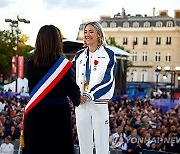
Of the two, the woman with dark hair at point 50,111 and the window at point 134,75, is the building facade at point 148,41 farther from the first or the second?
the woman with dark hair at point 50,111

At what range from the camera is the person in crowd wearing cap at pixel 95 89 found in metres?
4.86

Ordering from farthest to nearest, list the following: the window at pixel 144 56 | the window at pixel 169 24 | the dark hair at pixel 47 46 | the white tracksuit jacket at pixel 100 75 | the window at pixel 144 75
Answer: the window at pixel 144 75 → the window at pixel 144 56 → the window at pixel 169 24 → the white tracksuit jacket at pixel 100 75 → the dark hair at pixel 47 46

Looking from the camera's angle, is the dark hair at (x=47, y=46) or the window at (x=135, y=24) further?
the window at (x=135, y=24)

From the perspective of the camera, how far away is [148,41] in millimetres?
83125

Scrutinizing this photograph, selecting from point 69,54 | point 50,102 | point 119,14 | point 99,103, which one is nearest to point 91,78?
point 99,103

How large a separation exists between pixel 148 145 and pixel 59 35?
6968 millimetres

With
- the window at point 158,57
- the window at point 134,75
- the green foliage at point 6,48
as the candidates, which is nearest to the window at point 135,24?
the window at point 158,57

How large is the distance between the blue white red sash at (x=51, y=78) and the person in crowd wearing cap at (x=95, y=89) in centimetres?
84

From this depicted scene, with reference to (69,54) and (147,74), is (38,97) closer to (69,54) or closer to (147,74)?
(69,54)

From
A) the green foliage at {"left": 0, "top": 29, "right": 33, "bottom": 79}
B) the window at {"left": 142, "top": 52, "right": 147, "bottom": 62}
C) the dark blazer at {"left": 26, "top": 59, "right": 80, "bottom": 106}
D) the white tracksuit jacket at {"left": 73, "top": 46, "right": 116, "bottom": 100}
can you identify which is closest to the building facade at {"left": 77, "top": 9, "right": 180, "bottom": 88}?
the window at {"left": 142, "top": 52, "right": 147, "bottom": 62}

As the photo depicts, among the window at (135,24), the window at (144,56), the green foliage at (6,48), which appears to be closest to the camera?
the green foliage at (6,48)

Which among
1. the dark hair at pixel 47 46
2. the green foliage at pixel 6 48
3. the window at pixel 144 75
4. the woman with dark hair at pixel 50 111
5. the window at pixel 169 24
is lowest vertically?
the woman with dark hair at pixel 50 111

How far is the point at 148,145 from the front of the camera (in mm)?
10523

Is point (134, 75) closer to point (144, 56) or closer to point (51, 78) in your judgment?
point (144, 56)
